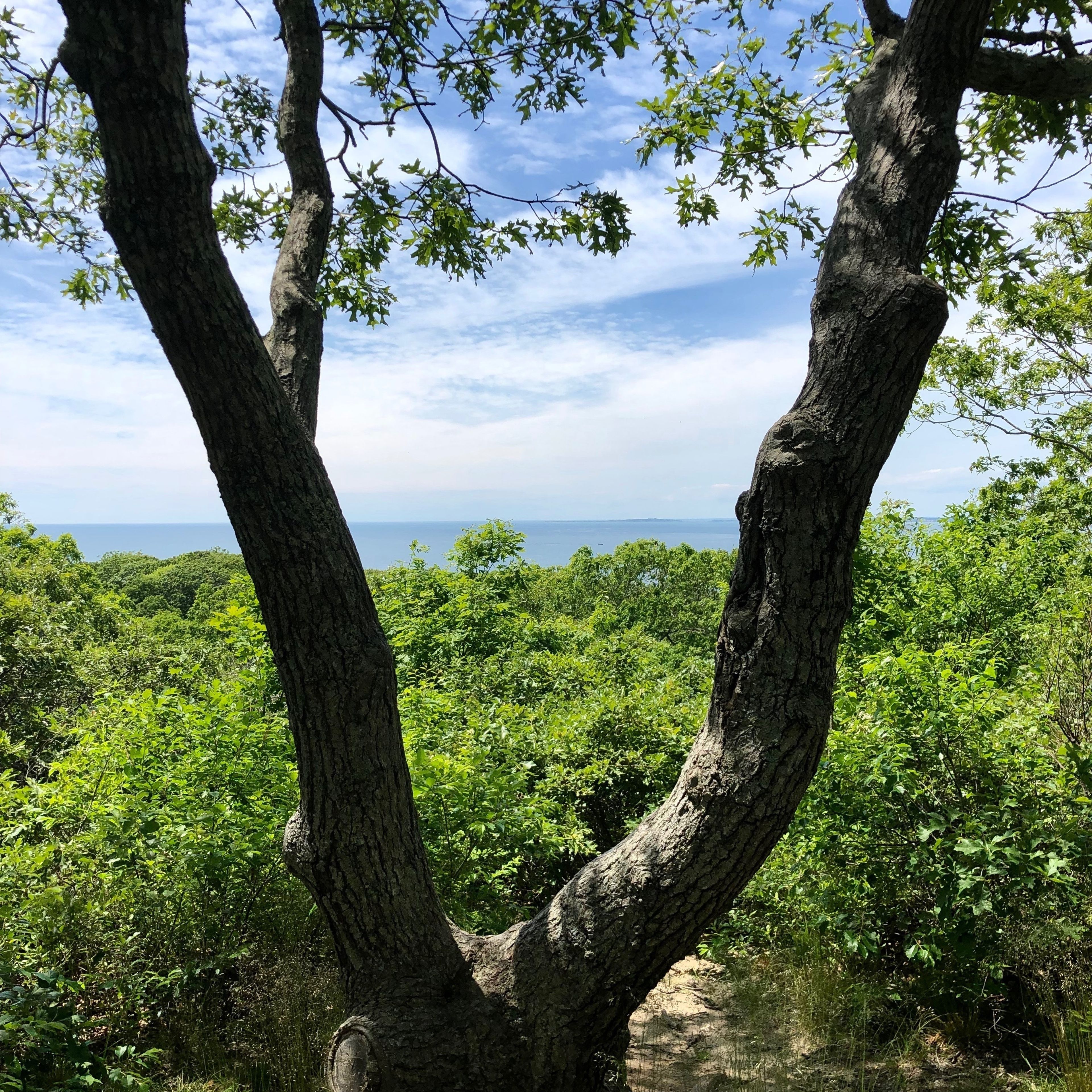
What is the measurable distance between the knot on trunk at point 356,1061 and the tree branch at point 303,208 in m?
2.27

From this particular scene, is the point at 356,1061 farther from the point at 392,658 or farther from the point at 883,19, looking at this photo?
the point at 883,19

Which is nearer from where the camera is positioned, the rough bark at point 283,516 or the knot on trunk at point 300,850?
the rough bark at point 283,516

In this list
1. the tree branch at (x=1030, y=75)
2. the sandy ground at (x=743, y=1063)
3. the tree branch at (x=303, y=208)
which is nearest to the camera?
the tree branch at (x=1030, y=75)

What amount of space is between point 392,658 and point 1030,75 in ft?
11.0

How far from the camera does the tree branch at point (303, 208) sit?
311 centimetres

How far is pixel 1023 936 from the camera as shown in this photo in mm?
3217

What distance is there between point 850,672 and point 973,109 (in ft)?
12.9

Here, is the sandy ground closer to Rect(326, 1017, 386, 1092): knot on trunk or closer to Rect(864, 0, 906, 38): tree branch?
Rect(326, 1017, 386, 1092): knot on trunk

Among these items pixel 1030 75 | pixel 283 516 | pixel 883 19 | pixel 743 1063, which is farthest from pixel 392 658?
pixel 1030 75

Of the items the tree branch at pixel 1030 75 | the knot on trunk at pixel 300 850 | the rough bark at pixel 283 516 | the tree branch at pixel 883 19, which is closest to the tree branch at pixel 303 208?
the rough bark at pixel 283 516

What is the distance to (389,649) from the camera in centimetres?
247

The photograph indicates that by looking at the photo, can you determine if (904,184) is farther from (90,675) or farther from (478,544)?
(90,675)

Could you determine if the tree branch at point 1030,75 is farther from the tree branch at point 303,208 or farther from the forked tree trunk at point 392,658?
the tree branch at point 303,208

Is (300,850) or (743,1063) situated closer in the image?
(300,850)
